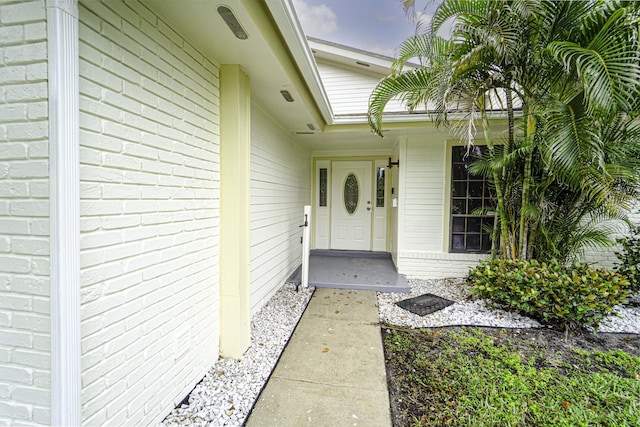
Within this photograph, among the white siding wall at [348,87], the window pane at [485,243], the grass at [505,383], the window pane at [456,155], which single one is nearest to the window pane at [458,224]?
the window pane at [485,243]

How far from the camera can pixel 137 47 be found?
1.51m

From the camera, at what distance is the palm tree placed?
2.27 metres

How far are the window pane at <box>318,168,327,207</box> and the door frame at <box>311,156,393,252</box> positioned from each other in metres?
0.03

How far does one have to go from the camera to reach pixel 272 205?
153 inches

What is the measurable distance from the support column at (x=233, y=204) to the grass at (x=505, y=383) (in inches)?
56.1

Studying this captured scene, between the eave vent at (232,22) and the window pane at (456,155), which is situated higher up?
the eave vent at (232,22)

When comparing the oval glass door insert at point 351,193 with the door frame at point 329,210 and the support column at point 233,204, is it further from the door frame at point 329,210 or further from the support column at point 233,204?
the support column at point 233,204

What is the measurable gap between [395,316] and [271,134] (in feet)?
9.44

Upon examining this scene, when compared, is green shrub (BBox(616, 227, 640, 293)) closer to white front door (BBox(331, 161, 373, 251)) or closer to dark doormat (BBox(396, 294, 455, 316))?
dark doormat (BBox(396, 294, 455, 316))

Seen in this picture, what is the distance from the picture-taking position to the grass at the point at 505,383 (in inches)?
70.8

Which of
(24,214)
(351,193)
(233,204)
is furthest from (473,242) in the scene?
(24,214)

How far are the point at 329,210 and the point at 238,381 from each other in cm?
457

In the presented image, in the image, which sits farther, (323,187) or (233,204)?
(323,187)

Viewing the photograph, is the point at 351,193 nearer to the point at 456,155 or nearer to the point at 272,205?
the point at 456,155
